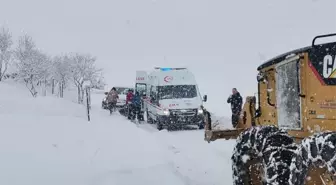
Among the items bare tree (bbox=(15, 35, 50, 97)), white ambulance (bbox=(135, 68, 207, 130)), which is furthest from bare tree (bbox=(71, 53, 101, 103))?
white ambulance (bbox=(135, 68, 207, 130))

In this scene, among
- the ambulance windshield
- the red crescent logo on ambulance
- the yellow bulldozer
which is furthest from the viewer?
the red crescent logo on ambulance

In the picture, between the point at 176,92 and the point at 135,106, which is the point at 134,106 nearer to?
the point at 135,106

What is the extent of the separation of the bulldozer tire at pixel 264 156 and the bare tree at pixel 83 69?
190 ft

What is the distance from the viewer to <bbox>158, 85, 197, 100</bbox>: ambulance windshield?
18.9 meters

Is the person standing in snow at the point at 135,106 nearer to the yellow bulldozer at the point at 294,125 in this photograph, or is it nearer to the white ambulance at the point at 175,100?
the white ambulance at the point at 175,100

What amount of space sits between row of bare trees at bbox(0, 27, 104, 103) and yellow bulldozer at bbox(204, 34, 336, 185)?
153 feet

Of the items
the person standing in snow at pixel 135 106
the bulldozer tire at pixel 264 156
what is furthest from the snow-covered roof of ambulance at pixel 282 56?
the person standing in snow at pixel 135 106

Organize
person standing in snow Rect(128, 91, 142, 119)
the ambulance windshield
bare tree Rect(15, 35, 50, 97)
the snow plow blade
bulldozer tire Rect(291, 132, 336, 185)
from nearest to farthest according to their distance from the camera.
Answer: bulldozer tire Rect(291, 132, 336, 185), the snow plow blade, the ambulance windshield, person standing in snow Rect(128, 91, 142, 119), bare tree Rect(15, 35, 50, 97)

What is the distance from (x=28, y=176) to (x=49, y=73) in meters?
59.8

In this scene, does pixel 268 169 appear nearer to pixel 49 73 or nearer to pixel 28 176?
pixel 28 176

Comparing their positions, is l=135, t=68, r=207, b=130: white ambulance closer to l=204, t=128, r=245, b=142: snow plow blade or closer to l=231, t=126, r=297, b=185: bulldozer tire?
l=204, t=128, r=245, b=142: snow plow blade

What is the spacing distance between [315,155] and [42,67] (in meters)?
57.2

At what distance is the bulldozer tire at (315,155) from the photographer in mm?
3588

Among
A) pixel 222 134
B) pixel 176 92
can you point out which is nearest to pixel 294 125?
pixel 222 134
